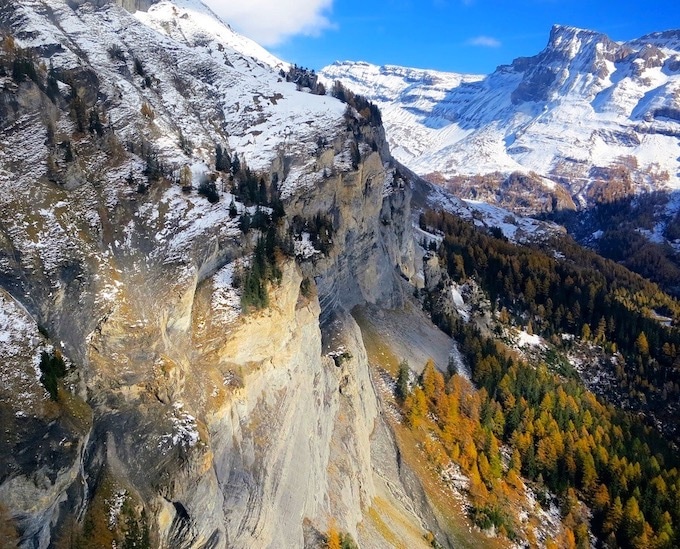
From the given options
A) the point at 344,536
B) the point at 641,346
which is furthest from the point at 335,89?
the point at 344,536

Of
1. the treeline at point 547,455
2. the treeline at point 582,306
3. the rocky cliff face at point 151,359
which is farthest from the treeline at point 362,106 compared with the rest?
the treeline at point 547,455

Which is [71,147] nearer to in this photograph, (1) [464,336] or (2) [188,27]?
(1) [464,336]

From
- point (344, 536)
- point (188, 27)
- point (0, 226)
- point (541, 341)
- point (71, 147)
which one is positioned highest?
point (188, 27)

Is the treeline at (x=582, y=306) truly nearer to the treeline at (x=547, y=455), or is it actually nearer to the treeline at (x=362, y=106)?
the treeline at (x=547, y=455)

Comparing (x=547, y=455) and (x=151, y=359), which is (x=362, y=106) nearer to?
(x=547, y=455)

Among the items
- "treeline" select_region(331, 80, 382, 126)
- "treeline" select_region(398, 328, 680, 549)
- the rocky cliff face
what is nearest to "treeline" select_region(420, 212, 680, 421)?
"treeline" select_region(398, 328, 680, 549)

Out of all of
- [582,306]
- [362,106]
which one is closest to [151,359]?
[362,106]
